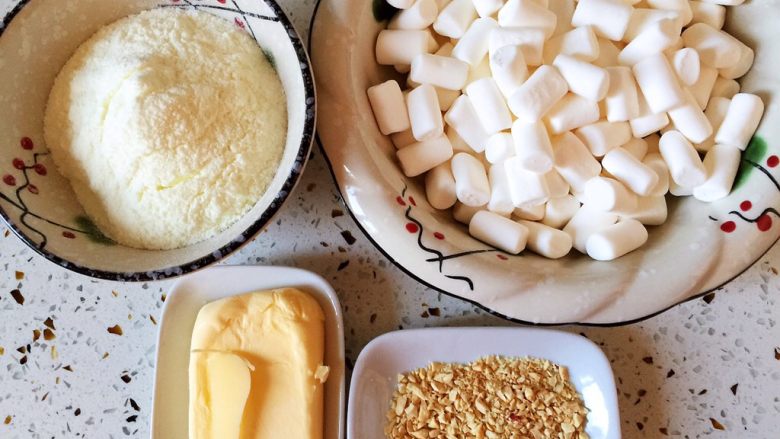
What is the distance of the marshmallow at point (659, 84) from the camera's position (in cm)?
76

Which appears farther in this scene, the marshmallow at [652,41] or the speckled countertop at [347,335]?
the speckled countertop at [347,335]

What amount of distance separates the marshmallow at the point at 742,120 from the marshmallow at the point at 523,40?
0.25 meters

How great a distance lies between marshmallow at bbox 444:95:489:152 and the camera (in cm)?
81

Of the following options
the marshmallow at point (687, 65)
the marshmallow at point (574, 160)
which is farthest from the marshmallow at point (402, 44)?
the marshmallow at point (687, 65)

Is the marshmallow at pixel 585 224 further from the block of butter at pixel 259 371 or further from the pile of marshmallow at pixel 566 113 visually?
the block of butter at pixel 259 371

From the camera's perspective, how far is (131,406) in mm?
932

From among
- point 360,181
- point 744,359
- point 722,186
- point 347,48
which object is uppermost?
point 347,48

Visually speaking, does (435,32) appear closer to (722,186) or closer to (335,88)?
(335,88)

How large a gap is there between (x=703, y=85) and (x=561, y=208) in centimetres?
25

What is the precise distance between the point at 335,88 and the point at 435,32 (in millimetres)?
191

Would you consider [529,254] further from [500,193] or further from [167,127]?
[167,127]

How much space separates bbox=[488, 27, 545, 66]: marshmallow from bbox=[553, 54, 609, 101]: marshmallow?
0.10 ft

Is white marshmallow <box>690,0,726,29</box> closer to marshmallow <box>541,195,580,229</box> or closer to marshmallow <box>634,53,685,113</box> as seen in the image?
marshmallow <box>634,53,685,113</box>

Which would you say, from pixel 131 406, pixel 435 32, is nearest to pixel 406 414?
pixel 131 406
